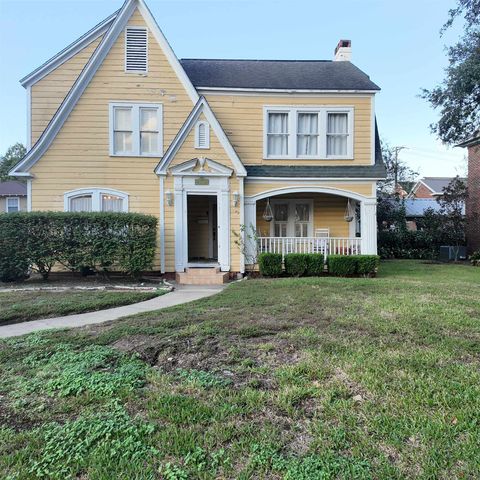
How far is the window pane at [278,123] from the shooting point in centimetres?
1286

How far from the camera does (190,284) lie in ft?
35.6

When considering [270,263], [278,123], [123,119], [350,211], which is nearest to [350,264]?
[270,263]

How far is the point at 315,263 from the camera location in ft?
36.9

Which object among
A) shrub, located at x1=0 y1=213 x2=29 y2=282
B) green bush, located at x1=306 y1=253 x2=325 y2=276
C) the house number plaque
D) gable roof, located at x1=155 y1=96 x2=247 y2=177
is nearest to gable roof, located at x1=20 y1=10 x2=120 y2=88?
gable roof, located at x1=155 y1=96 x2=247 y2=177

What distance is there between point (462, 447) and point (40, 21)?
51.5 ft

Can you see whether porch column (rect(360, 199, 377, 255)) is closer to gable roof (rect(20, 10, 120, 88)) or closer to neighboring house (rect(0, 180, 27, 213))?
gable roof (rect(20, 10, 120, 88))

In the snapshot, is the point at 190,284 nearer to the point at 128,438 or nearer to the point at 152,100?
the point at 152,100

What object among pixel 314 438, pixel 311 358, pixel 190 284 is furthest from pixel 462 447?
pixel 190 284

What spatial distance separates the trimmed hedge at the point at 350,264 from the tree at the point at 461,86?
25.0 feet

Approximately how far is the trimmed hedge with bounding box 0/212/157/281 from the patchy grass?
158 centimetres

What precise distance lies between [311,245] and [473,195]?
40.0 feet

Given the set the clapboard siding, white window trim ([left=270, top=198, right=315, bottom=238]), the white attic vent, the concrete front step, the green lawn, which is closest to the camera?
the green lawn

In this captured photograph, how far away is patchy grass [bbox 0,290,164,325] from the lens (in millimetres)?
6410

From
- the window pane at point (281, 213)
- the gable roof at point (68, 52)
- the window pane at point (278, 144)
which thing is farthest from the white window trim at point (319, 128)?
the gable roof at point (68, 52)
